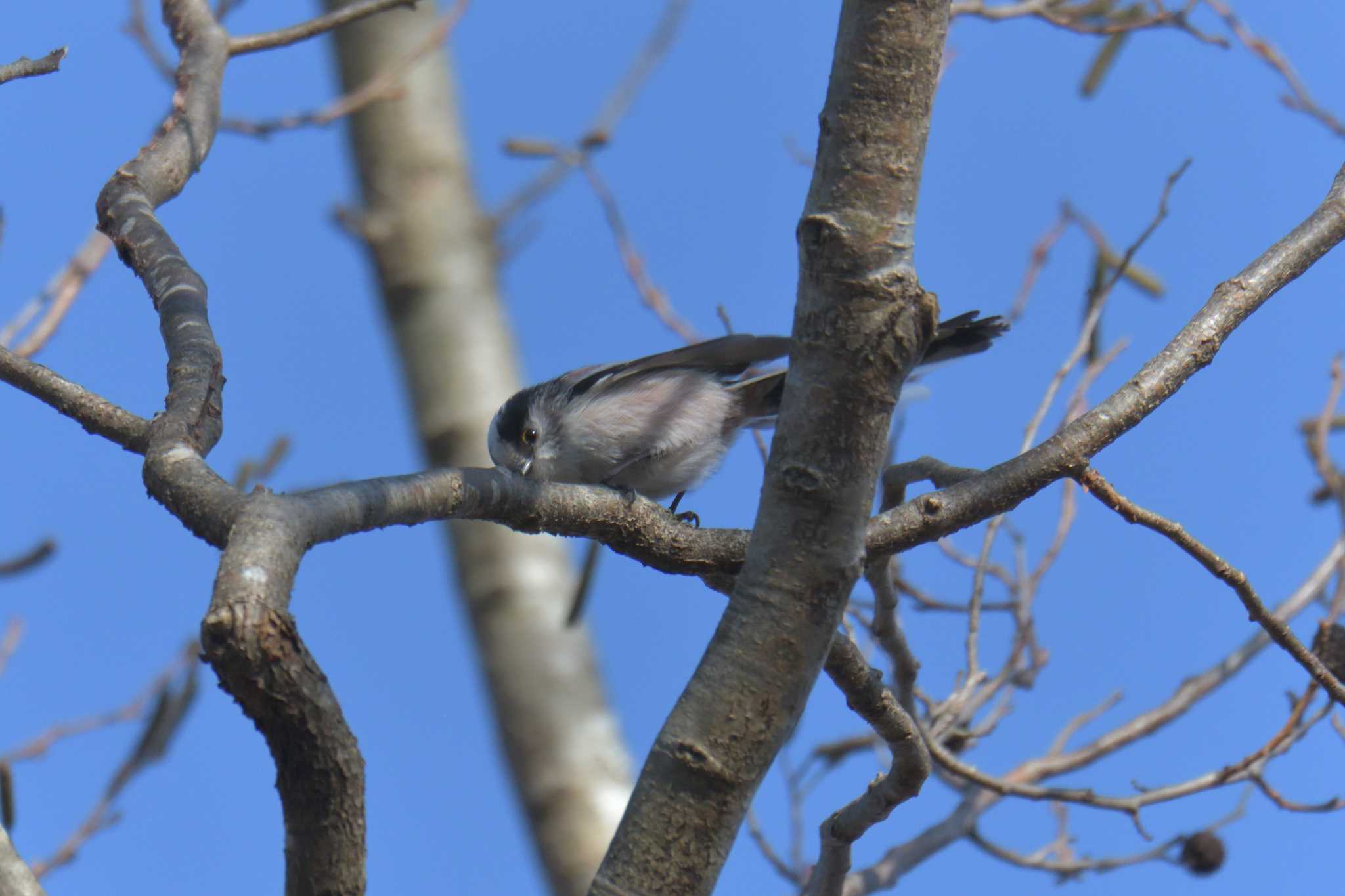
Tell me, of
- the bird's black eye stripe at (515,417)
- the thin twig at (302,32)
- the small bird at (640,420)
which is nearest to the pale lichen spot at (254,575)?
the thin twig at (302,32)

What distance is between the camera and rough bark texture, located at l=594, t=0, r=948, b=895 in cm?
147

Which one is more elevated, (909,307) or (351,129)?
(351,129)

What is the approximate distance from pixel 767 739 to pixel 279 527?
636 mm

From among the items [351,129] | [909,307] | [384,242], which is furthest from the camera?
[351,129]

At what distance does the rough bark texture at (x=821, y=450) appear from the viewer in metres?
1.47

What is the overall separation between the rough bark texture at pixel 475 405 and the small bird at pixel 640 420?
0.70 m

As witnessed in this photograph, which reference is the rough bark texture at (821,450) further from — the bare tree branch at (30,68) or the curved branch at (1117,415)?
the bare tree branch at (30,68)

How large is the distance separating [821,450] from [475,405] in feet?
10.8

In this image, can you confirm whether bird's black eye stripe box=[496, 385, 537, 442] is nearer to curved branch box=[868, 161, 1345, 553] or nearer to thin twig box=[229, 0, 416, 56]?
thin twig box=[229, 0, 416, 56]

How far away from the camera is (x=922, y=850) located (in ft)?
9.53

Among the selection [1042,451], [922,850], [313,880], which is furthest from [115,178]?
[922,850]

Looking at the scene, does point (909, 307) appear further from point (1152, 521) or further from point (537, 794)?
point (537, 794)

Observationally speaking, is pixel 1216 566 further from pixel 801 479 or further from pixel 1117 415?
pixel 801 479

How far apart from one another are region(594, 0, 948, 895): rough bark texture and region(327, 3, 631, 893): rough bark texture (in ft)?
8.36
